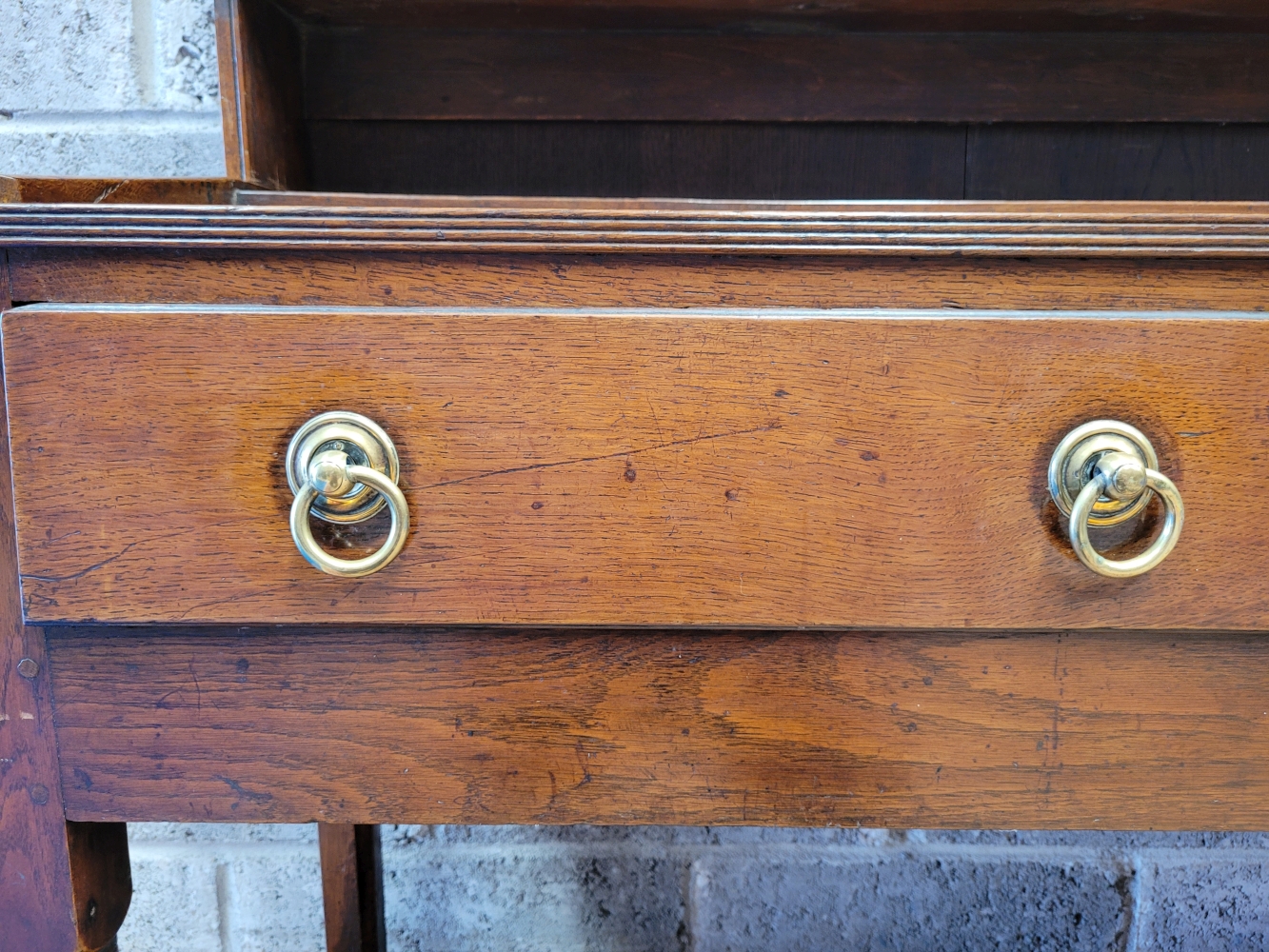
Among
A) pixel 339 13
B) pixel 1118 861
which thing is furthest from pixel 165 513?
pixel 1118 861

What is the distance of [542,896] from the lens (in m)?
0.81

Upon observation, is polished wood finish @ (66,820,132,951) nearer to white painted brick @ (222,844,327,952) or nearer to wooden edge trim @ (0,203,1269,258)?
wooden edge trim @ (0,203,1269,258)

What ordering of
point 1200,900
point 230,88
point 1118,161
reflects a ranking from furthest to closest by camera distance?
1. point 1200,900
2. point 1118,161
3. point 230,88

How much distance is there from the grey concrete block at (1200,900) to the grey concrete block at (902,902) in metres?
0.03

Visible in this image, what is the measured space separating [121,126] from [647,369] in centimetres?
67

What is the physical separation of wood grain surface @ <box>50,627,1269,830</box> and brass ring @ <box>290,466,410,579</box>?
0.18ft

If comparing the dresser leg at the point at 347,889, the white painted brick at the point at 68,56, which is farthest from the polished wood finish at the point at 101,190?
the dresser leg at the point at 347,889

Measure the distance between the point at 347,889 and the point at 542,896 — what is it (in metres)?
0.20

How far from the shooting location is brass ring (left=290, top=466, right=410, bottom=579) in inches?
12.0

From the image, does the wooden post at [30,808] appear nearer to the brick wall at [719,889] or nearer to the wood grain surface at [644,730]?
the wood grain surface at [644,730]

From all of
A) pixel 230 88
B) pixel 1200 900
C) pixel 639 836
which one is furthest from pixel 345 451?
pixel 1200 900

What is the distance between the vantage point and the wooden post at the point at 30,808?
1.15ft

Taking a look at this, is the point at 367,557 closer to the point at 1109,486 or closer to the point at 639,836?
the point at 1109,486

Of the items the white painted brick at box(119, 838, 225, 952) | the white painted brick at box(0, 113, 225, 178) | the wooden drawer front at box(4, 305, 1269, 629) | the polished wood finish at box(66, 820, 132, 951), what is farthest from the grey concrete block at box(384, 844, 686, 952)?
the white painted brick at box(0, 113, 225, 178)
